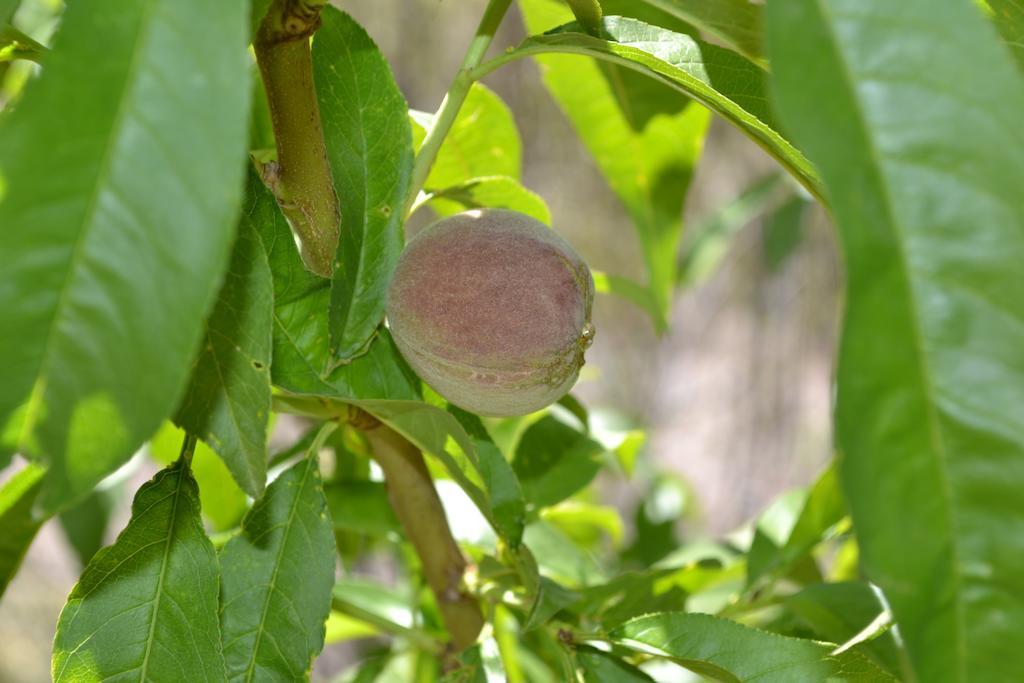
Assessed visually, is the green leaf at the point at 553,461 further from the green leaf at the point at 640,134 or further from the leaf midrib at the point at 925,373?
the leaf midrib at the point at 925,373

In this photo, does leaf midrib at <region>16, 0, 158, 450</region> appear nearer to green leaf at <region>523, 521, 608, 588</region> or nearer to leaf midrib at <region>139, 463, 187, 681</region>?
leaf midrib at <region>139, 463, 187, 681</region>

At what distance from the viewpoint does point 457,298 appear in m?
0.65

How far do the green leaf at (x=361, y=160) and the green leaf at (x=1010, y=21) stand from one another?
13.4 inches

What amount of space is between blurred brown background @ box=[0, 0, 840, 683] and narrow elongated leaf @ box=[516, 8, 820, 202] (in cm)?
228

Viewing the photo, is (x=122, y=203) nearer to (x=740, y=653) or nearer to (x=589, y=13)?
(x=589, y=13)

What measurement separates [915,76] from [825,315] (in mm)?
2833

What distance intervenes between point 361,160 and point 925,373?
0.38 m

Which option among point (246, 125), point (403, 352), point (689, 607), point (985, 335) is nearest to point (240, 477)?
point (403, 352)

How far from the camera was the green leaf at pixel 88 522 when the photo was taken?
Result: 1236 millimetres

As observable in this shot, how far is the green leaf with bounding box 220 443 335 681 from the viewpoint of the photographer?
0.65 m

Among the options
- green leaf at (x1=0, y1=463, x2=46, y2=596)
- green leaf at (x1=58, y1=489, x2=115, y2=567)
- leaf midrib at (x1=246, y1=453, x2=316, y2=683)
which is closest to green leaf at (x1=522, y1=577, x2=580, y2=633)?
leaf midrib at (x1=246, y1=453, x2=316, y2=683)

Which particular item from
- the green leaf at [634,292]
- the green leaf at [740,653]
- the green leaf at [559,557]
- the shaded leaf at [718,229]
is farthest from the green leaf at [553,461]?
the shaded leaf at [718,229]

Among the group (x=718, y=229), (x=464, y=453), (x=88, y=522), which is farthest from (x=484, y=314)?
(x=718, y=229)

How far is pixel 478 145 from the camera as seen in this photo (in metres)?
0.91
